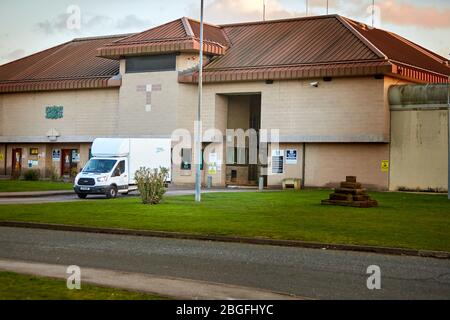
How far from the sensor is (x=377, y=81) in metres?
44.2

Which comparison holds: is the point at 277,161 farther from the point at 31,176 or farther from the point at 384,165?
the point at 31,176

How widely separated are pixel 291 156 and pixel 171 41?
1130 cm

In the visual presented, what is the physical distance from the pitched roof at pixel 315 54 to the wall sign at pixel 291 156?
478cm

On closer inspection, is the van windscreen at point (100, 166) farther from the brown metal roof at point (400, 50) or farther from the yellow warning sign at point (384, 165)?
the brown metal roof at point (400, 50)

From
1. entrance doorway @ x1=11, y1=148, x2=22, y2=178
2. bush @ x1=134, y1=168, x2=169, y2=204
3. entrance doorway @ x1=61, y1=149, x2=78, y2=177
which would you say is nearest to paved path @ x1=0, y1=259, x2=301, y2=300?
bush @ x1=134, y1=168, x2=169, y2=204

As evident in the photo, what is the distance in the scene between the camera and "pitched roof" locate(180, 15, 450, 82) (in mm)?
45219

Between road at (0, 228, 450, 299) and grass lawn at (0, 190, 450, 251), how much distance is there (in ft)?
5.93

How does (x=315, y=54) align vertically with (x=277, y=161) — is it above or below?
above

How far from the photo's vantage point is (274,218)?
2420cm

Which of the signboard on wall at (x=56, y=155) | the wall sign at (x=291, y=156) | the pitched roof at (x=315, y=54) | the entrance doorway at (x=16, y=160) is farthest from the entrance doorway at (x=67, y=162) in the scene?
the wall sign at (x=291, y=156)

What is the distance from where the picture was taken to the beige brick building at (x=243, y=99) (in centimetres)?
4488

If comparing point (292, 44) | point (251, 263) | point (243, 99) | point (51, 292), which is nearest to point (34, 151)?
point (243, 99)

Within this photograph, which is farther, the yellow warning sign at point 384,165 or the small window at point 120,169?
the yellow warning sign at point 384,165
